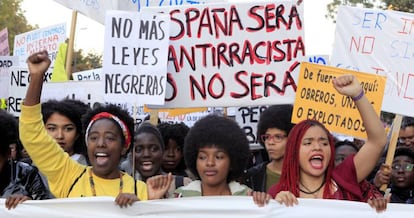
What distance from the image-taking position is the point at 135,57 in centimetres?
555

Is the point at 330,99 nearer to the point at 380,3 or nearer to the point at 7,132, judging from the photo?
the point at 7,132

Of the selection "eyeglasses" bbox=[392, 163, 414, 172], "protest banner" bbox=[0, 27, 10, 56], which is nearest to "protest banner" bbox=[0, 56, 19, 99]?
"protest banner" bbox=[0, 27, 10, 56]

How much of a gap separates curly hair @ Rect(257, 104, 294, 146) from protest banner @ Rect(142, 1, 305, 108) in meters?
0.10

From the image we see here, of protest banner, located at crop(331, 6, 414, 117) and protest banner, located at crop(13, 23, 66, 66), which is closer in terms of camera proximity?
protest banner, located at crop(331, 6, 414, 117)

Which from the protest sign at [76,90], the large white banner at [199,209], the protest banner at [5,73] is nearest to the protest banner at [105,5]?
the protest banner at [5,73]

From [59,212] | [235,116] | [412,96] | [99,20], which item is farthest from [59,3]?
[59,212]

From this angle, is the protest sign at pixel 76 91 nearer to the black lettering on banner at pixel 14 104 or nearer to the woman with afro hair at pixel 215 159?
the black lettering on banner at pixel 14 104

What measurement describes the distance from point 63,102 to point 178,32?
1.02 meters

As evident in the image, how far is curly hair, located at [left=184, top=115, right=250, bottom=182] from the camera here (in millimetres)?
4664

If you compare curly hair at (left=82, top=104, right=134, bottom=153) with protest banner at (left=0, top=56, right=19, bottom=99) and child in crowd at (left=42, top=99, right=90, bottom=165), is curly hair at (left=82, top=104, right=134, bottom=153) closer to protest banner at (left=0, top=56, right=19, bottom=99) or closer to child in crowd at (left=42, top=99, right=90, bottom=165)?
child in crowd at (left=42, top=99, right=90, bottom=165)

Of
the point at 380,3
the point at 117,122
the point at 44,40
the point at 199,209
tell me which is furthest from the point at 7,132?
the point at 380,3

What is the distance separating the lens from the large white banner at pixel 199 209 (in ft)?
13.6

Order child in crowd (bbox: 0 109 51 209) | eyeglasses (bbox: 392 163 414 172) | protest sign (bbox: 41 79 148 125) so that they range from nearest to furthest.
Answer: child in crowd (bbox: 0 109 51 209) → eyeglasses (bbox: 392 163 414 172) → protest sign (bbox: 41 79 148 125)

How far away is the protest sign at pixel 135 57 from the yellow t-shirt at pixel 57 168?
3.28 ft
